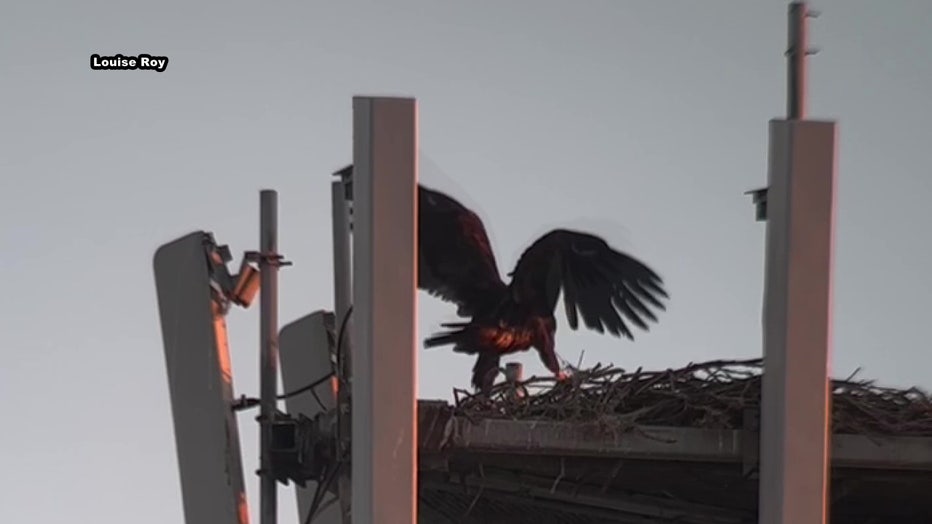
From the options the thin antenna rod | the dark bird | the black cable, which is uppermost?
the thin antenna rod

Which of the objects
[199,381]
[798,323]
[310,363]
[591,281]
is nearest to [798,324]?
[798,323]

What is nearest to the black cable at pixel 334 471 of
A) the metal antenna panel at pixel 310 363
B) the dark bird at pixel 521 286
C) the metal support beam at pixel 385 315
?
the metal support beam at pixel 385 315

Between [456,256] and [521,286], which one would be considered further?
[521,286]

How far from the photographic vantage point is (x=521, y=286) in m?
13.4

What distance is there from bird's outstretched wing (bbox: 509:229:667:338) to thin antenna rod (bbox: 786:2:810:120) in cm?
301

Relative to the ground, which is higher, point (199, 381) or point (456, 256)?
point (456, 256)

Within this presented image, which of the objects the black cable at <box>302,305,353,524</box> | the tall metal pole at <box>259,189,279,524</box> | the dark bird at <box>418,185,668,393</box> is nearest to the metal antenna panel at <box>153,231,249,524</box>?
the tall metal pole at <box>259,189,279,524</box>

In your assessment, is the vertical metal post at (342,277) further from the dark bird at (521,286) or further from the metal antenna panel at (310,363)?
the dark bird at (521,286)

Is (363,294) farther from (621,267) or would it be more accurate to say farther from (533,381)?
(621,267)

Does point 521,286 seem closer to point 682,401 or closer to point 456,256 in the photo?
point 456,256

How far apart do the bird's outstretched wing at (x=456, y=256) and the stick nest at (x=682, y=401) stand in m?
2.94

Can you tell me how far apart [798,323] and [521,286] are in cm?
387

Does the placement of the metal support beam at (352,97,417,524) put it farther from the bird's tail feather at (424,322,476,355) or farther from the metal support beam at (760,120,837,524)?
the bird's tail feather at (424,322,476,355)

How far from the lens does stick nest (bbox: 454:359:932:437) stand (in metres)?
9.71
